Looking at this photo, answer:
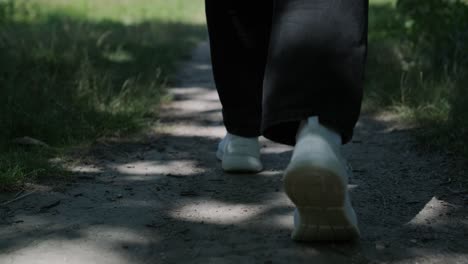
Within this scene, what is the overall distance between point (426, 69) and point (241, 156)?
6.05 ft

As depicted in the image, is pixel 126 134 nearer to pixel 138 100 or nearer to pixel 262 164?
pixel 138 100

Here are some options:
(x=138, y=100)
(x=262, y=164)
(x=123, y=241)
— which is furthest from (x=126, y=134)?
(x=123, y=241)

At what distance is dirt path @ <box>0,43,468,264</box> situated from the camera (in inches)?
68.1

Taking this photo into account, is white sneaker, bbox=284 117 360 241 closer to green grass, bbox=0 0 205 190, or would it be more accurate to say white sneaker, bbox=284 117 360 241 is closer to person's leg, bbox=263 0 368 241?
person's leg, bbox=263 0 368 241

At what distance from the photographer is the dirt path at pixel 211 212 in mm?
1730

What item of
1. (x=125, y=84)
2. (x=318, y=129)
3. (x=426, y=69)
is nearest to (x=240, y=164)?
(x=318, y=129)

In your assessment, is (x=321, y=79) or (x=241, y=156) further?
(x=241, y=156)

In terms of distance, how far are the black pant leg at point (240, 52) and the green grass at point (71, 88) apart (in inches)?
26.6

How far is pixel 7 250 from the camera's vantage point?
5.73 ft

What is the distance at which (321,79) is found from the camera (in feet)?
5.51

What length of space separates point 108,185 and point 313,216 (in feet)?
3.19

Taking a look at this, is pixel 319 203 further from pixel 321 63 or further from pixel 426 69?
pixel 426 69

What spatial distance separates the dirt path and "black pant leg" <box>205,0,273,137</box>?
25 cm

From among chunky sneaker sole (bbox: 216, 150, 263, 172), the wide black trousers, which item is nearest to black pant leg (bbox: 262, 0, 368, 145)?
the wide black trousers
